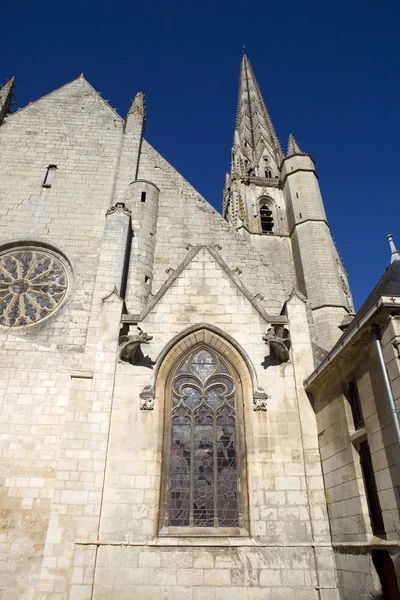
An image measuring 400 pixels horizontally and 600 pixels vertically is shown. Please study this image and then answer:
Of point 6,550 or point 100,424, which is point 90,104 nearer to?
point 100,424

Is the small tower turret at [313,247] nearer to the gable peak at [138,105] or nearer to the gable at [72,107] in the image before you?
the gable peak at [138,105]

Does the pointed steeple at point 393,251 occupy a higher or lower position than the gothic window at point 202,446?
higher

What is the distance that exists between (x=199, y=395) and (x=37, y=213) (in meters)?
6.81

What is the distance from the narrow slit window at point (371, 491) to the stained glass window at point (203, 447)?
7.26ft

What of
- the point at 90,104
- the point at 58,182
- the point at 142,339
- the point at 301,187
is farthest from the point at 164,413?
the point at 301,187

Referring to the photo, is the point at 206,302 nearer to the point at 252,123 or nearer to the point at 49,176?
the point at 49,176

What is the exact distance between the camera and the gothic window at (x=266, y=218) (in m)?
22.3

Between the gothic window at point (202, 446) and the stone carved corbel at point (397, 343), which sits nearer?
the stone carved corbel at point (397, 343)

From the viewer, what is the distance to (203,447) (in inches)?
301

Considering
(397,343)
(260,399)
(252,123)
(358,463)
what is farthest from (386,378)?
(252,123)

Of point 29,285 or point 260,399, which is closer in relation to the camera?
point 260,399

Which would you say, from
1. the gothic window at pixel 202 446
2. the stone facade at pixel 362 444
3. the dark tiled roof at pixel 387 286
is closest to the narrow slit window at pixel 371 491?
the stone facade at pixel 362 444

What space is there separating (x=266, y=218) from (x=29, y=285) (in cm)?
1492

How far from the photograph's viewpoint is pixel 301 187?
19.5m
